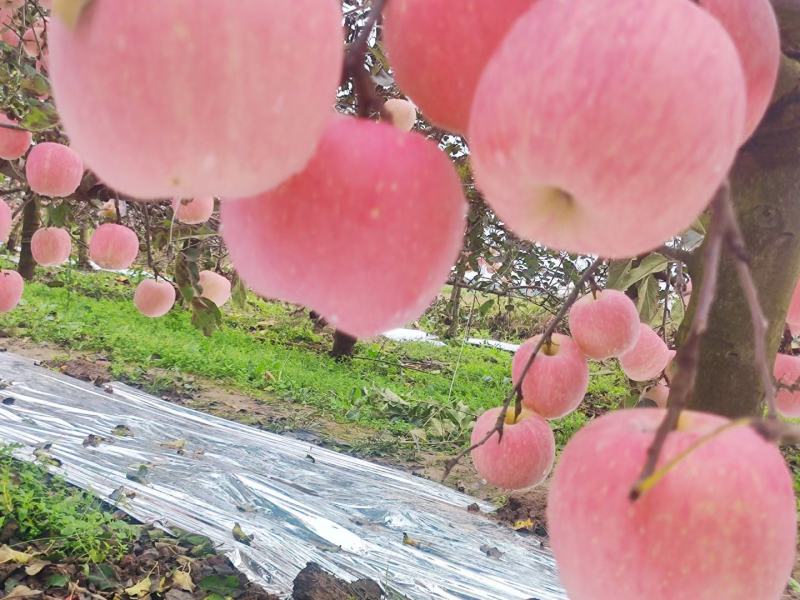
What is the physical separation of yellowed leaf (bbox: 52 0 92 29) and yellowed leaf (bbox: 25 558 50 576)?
2.57 m

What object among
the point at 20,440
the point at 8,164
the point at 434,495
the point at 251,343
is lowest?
the point at 20,440

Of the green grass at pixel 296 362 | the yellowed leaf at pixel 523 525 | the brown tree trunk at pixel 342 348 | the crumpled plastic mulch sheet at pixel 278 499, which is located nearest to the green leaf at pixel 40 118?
the crumpled plastic mulch sheet at pixel 278 499

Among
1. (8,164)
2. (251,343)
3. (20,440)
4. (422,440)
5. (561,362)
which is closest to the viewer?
(561,362)

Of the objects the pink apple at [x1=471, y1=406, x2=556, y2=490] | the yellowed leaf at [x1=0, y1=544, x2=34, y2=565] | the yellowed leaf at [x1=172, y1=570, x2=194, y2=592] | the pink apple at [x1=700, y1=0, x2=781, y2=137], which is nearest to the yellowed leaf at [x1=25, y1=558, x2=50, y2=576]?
the yellowed leaf at [x1=0, y1=544, x2=34, y2=565]

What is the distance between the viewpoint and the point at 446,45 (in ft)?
1.14

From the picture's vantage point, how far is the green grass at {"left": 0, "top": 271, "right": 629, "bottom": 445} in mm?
5105

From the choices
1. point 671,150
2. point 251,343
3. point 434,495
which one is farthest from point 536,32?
point 251,343

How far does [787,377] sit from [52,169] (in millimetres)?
1851

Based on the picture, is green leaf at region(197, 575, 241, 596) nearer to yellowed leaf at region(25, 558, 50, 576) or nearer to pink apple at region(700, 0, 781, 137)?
yellowed leaf at region(25, 558, 50, 576)

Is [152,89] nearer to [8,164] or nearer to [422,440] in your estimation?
[8,164]

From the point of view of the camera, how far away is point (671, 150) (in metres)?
0.28

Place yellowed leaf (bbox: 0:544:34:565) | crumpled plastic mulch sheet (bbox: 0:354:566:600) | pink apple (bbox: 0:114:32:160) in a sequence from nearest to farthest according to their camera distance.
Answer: pink apple (bbox: 0:114:32:160) → yellowed leaf (bbox: 0:544:34:565) → crumpled plastic mulch sheet (bbox: 0:354:566:600)

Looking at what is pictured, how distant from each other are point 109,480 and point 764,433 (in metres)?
3.33

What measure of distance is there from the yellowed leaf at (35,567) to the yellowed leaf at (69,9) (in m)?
2.57
